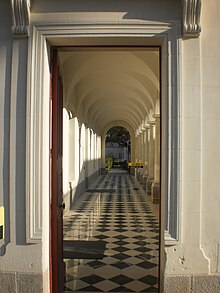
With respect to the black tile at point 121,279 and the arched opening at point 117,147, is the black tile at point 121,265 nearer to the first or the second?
the black tile at point 121,279

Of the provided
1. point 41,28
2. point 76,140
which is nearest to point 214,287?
point 41,28

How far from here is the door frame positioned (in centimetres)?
450

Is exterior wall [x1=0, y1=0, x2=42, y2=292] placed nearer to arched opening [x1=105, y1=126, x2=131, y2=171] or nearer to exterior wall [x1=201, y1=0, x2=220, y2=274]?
exterior wall [x1=201, y1=0, x2=220, y2=274]

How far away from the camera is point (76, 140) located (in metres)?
15.7

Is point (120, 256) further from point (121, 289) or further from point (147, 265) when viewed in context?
point (121, 289)

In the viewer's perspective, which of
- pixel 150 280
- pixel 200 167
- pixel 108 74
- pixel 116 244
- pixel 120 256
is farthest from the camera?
pixel 108 74

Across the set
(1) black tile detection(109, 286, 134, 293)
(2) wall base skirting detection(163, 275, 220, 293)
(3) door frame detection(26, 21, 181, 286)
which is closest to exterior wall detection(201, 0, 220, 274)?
(2) wall base skirting detection(163, 275, 220, 293)

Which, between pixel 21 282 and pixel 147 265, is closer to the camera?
pixel 21 282

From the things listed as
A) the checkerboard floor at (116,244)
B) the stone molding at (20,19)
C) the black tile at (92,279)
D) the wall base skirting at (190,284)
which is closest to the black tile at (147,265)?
the checkerboard floor at (116,244)

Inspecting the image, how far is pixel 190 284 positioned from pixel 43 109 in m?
2.79

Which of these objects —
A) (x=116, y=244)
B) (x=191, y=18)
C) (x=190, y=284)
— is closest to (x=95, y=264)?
(x=116, y=244)

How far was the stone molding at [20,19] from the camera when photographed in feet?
14.4

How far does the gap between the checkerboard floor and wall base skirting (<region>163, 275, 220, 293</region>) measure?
145 cm

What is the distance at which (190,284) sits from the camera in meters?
4.48
